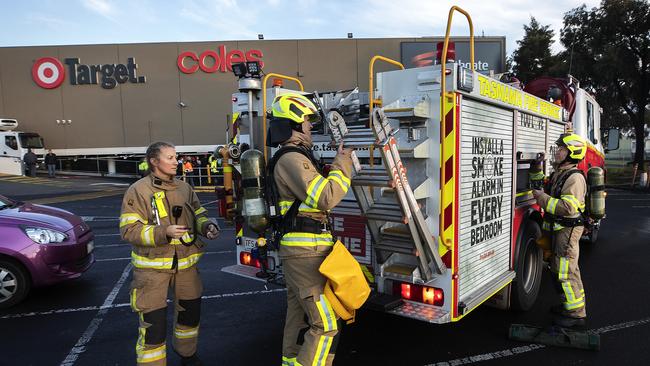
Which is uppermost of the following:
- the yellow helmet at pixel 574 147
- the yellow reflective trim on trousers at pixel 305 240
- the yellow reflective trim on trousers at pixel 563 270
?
the yellow helmet at pixel 574 147

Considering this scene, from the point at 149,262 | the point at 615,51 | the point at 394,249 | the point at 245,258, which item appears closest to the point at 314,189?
the point at 394,249

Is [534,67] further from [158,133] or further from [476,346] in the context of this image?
[476,346]

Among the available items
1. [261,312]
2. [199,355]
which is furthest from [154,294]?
[261,312]

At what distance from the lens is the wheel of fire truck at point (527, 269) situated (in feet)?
14.2

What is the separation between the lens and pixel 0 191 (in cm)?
1592

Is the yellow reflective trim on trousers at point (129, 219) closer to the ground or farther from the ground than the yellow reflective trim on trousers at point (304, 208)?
closer to the ground

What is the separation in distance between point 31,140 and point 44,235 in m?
22.6

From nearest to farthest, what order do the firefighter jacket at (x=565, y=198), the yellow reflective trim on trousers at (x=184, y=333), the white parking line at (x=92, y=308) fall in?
the yellow reflective trim on trousers at (x=184, y=333), the firefighter jacket at (x=565, y=198), the white parking line at (x=92, y=308)

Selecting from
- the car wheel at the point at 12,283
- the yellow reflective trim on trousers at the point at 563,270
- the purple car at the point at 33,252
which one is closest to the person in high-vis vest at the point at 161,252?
the purple car at the point at 33,252

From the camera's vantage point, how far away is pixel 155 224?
10.2 feet

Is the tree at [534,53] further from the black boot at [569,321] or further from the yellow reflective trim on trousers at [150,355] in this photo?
the yellow reflective trim on trousers at [150,355]

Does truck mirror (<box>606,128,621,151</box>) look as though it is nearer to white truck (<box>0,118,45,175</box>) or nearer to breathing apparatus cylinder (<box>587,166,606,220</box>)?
breathing apparatus cylinder (<box>587,166,606,220</box>)

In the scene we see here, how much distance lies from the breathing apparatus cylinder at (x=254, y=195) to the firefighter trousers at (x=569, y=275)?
2852mm

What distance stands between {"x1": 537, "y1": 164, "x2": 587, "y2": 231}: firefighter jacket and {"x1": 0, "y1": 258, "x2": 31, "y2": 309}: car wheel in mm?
5467
